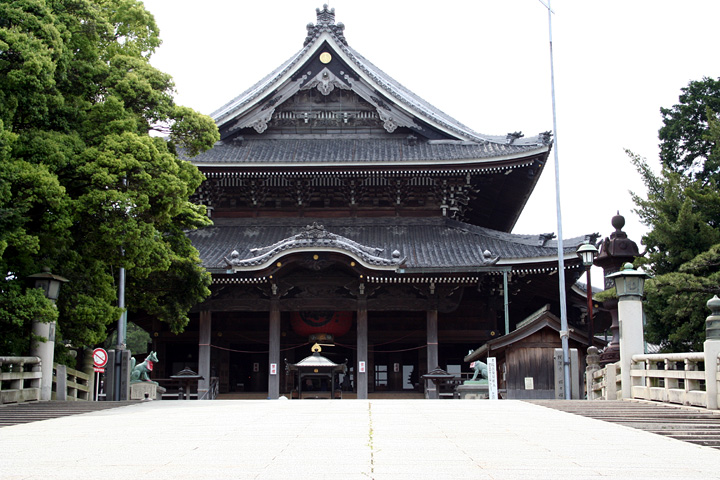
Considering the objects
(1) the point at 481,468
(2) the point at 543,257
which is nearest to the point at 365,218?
(2) the point at 543,257

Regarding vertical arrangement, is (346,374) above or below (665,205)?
below

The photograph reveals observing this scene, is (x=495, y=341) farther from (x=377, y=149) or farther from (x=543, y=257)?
(x=377, y=149)

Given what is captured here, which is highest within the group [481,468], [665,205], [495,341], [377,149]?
[377,149]

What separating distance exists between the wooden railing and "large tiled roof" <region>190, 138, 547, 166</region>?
11.9 m

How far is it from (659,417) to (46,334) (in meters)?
10.8

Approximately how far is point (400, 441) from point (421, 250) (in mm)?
17062

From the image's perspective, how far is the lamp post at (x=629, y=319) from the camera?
589 inches

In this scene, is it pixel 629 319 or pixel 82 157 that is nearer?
pixel 82 157

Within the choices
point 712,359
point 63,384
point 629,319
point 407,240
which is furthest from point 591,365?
point 63,384

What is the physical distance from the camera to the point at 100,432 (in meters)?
9.41

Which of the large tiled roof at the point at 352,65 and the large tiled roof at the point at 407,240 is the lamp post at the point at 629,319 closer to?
the large tiled roof at the point at 407,240

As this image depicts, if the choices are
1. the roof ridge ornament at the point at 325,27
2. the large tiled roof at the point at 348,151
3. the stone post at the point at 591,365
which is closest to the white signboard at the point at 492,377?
the stone post at the point at 591,365

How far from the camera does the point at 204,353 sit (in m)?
24.6

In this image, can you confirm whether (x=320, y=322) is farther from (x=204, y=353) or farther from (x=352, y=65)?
(x=352, y=65)
